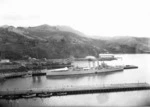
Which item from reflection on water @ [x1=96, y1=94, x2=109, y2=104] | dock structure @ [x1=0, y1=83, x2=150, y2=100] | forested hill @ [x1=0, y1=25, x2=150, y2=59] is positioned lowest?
reflection on water @ [x1=96, y1=94, x2=109, y2=104]

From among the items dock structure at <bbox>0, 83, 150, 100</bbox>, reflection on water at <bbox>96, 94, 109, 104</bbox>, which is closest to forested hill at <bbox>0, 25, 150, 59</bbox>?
dock structure at <bbox>0, 83, 150, 100</bbox>

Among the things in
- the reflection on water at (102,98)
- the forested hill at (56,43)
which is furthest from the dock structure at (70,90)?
the forested hill at (56,43)

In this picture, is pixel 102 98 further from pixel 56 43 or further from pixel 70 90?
pixel 56 43

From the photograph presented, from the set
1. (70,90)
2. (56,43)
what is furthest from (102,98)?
(56,43)

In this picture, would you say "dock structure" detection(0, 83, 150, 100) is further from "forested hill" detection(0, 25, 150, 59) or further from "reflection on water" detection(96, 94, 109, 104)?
"forested hill" detection(0, 25, 150, 59)

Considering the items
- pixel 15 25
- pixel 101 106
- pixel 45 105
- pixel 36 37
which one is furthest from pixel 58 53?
pixel 101 106
